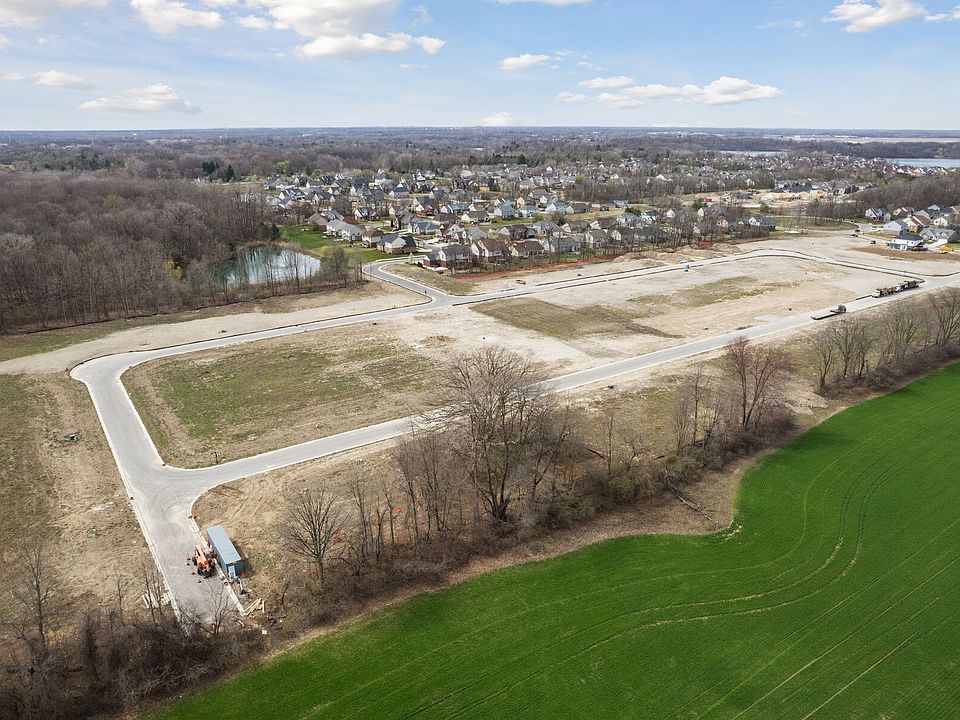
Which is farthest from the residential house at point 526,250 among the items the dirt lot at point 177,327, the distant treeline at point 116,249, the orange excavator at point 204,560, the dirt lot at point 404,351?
the orange excavator at point 204,560

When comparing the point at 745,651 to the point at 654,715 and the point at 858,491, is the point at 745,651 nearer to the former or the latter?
the point at 654,715

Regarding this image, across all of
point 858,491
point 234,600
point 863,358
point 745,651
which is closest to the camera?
point 745,651

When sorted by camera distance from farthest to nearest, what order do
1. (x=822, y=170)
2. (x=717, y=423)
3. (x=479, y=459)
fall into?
1. (x=822, y=170)
2. (x=717, y=423)
3. (x=479, y=459)

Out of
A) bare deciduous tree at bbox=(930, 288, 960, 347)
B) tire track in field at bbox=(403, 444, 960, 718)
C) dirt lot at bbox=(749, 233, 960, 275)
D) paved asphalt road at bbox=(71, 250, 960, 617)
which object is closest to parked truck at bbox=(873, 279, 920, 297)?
paved asphalt road at bbox=(71, 250, 960, 617)

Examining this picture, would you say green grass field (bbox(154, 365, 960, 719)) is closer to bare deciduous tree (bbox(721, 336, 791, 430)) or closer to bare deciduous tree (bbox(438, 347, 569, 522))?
bare deciduous tree (bbox(438, 347, 569, 522))

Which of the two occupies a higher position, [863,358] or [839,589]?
[863,358]

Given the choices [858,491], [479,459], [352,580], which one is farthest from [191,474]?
[858,491]
